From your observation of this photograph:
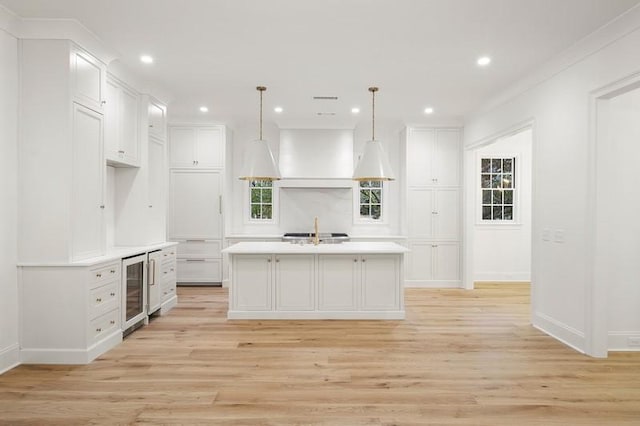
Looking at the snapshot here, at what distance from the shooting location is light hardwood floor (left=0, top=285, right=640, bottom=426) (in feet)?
8.30

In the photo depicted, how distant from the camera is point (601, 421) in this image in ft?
8.11

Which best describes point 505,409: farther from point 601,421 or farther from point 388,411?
point 388,411

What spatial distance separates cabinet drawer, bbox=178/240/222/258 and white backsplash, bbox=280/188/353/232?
125 centimetres

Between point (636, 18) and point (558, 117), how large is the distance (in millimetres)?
1152

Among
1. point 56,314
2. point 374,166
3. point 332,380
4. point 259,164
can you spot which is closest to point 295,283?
point 259,164

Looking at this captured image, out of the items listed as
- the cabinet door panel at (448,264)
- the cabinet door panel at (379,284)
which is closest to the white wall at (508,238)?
the cabinet door panel at (448,264)

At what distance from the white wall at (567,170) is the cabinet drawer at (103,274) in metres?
4.36

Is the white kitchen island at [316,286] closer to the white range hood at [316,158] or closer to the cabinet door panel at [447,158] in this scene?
the white range hood at [316,158]

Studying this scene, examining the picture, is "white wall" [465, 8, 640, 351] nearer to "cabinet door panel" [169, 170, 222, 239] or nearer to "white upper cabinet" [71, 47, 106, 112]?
"white upper cabinet" [71, 47, 106, 112]

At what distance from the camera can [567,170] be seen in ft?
12.9

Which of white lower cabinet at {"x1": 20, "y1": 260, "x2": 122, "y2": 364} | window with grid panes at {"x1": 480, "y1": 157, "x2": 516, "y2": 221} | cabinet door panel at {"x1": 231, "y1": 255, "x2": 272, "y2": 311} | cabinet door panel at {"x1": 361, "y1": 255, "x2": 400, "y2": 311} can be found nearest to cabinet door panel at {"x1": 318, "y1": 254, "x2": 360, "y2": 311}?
cabinet door panel at {"x1": 361, "y1": 255, "x2": 400, "y2": 311}

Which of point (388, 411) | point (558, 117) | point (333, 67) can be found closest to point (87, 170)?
point (333, 67)

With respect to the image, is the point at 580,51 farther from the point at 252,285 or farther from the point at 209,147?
the point at 209,147

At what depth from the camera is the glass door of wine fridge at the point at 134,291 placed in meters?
4.01
